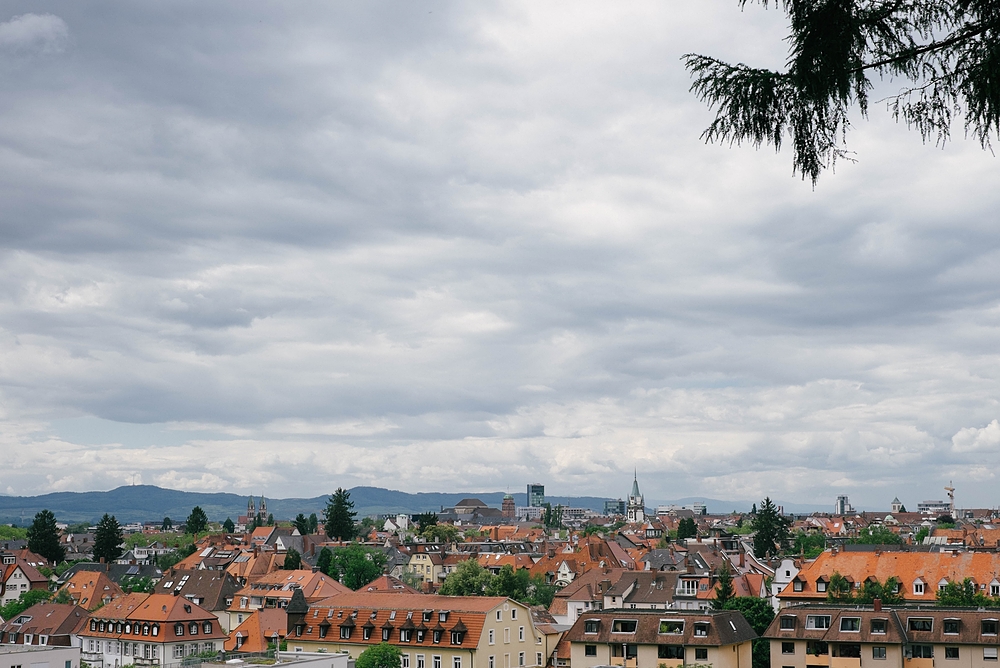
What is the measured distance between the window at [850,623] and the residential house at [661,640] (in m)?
6.16

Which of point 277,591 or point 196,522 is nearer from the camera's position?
point 277,591

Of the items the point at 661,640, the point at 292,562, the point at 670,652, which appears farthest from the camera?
the point at 292,562

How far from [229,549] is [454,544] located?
141 ft

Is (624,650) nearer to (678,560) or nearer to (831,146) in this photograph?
(831,146)

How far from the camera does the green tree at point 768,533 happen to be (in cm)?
14100

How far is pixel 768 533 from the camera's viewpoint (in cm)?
14275

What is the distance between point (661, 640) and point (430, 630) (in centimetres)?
1656

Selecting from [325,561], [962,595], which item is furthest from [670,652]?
[325,561]

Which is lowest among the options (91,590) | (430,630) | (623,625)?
(91,590)

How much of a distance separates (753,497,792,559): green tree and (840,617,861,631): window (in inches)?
3290

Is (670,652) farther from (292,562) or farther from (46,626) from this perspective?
(292,562)

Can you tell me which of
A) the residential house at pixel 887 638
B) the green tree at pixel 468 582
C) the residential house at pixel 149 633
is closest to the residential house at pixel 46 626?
the residential house at pixel 149 633

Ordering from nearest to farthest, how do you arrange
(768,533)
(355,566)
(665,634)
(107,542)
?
(665,634)
(355,566)
(768,533)
(107,542)

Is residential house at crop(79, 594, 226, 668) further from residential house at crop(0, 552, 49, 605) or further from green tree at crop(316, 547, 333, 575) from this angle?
residential house at crop(0, 552, 49, 605)
